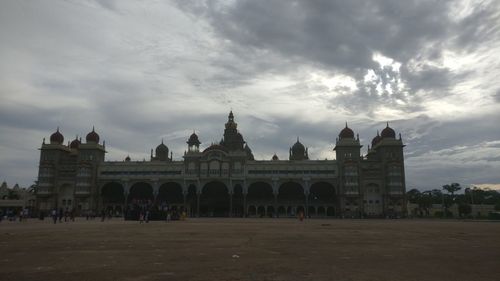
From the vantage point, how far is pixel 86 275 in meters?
9.75

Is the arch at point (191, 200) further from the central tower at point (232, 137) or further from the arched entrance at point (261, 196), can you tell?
the central tower at point (232, 137)

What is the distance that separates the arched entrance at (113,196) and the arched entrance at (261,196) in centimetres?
2722

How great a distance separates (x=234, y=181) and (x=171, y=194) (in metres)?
15.7

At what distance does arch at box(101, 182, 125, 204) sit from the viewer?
Answer: 89.1 m

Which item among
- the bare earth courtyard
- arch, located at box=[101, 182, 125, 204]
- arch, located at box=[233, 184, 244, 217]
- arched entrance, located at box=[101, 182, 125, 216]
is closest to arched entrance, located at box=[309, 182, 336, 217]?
arch, located at box=[233, 184, 244, 217]

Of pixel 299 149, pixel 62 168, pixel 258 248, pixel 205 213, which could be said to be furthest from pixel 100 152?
pixel 258 248

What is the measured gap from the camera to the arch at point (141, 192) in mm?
89294

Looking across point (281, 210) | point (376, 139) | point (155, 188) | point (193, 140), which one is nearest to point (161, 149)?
point (193, 140)

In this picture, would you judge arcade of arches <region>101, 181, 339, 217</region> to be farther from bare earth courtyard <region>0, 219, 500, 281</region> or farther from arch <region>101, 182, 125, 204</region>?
bare earth courtyard <region>0, 219, 500, 281</region>

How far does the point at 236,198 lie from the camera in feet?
284

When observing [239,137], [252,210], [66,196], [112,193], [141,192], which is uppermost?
[239,137]

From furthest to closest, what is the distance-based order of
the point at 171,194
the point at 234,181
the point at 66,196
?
the point at 171,194 < the point at 66,196 < the point at 234,181

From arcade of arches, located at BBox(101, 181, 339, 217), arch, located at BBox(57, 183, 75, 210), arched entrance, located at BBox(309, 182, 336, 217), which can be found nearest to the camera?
arched entrance, located at BBox(309, 182, 336, 217)

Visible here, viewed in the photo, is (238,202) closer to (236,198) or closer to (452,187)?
(236,198)
